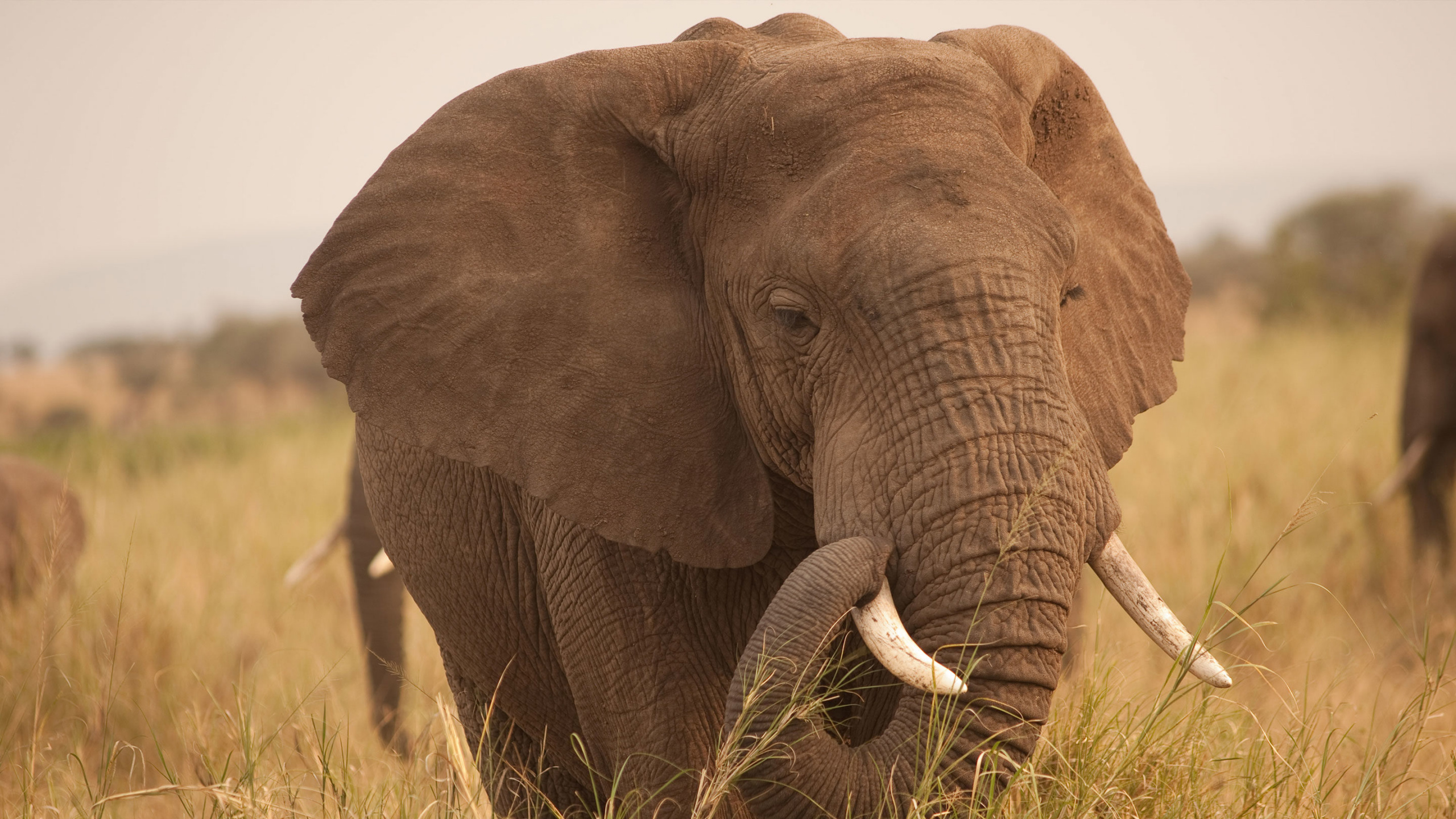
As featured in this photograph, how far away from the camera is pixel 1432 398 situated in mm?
8117

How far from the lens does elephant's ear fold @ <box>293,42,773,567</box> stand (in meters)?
2.89

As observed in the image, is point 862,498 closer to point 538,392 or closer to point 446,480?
point 538,392

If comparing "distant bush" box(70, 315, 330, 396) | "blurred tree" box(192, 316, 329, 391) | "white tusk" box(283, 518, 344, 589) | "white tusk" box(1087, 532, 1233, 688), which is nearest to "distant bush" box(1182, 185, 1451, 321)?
"white tusk" box(283, 518, 344, 589)

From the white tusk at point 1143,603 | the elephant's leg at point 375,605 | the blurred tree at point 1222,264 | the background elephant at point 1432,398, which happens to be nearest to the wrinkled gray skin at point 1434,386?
the background elephant at point 1432,398

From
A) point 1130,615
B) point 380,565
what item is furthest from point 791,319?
point 380,565

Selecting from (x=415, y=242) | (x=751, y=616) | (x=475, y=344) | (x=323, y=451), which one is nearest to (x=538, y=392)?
(x=475, y=344)

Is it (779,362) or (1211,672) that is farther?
(779,362)

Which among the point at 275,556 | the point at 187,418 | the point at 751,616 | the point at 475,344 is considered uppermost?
the point at 475,344

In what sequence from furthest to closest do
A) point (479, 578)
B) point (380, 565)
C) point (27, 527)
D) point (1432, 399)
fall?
point (1432, 399) < point (27, 527) < point (380, 565) < point (479, 578)

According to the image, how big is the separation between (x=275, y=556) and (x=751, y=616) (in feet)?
19.6

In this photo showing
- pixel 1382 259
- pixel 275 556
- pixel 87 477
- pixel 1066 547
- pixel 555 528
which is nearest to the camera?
pixel 1066 547

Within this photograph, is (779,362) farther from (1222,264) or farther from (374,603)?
(1222,264)

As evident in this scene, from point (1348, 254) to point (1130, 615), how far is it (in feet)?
78.7

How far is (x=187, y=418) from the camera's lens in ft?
66.0
